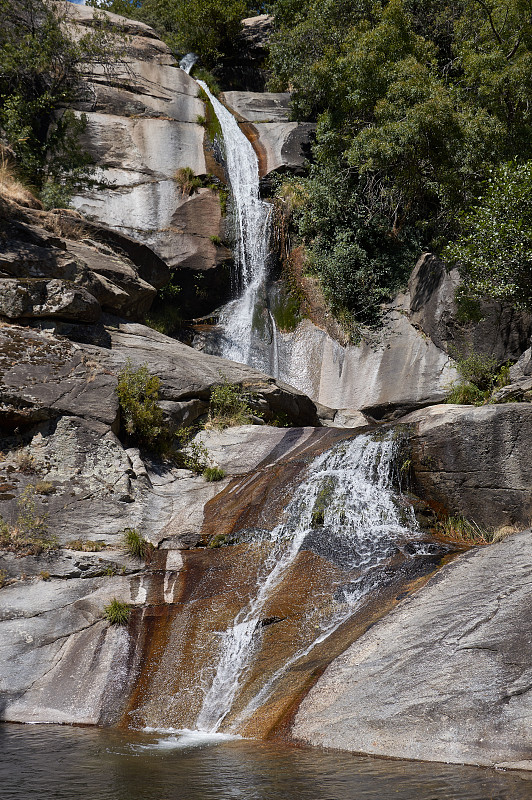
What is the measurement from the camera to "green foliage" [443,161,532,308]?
13289 millimetres

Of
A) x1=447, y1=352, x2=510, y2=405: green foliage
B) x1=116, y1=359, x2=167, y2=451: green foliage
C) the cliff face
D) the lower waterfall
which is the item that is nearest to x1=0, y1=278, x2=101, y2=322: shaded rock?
the cliff face

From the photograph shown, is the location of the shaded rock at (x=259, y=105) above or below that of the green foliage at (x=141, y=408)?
above

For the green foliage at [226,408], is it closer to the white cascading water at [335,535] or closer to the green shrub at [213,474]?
the green shrub at [213,474]

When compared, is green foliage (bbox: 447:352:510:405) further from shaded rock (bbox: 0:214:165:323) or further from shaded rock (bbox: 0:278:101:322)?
shaded rock (bbox: 0:278:101:322)

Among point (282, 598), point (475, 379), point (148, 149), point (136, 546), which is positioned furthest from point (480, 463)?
point (148, 149)

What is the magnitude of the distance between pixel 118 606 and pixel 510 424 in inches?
242

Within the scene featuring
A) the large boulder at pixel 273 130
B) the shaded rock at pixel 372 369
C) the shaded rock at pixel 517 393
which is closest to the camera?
the shaded rock at pixel 517 393

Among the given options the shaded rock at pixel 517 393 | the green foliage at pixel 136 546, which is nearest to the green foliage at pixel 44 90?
the green foliage at pixel 136 546

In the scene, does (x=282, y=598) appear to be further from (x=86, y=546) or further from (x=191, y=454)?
(x=191, y=454)

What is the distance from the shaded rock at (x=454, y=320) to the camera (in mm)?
15805

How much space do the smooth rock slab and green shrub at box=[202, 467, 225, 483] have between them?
530cm

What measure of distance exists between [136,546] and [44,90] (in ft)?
61.1

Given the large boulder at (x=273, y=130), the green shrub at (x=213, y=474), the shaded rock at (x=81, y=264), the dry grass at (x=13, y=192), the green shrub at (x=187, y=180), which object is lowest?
the green shrub at (x=213, y=474)

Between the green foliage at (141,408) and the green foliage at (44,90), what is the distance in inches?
340
